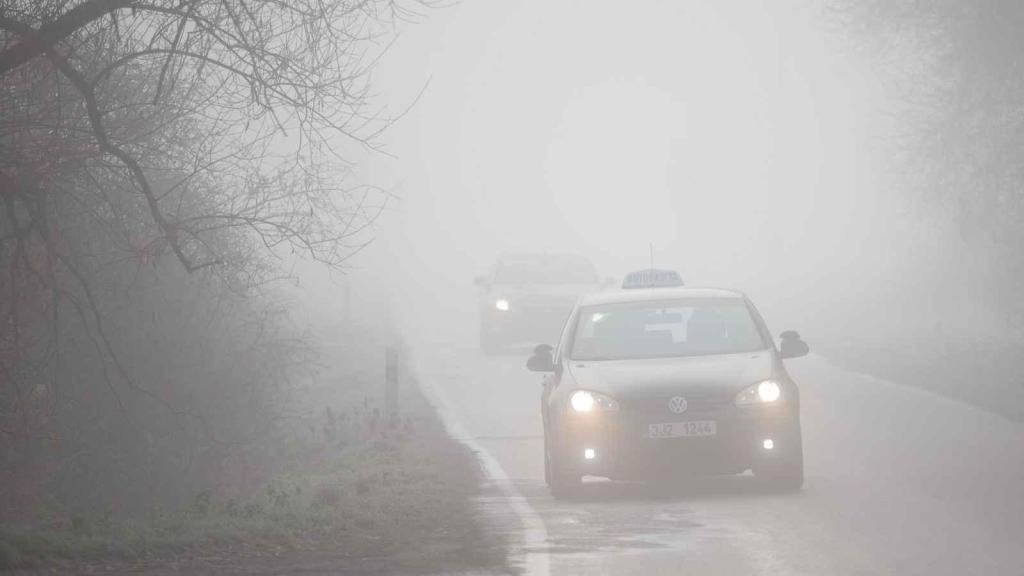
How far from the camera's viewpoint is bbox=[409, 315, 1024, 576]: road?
398 inches

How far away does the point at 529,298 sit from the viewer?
32344mm

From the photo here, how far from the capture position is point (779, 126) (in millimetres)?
101062

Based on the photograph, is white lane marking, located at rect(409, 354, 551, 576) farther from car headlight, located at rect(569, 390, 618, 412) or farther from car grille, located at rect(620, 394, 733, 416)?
car grille, located at rect(620, 394, 733, 416)

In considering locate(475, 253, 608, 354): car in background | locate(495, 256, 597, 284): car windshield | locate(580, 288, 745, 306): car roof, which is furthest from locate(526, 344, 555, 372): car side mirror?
locate(495, 256, 597, 284): car windshield

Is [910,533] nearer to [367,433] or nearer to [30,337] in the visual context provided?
[30,337]

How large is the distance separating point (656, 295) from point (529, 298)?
55.8 feet

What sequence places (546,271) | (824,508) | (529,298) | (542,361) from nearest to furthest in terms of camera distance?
(824,508) → (542,361) → (529,298) → (546,271)

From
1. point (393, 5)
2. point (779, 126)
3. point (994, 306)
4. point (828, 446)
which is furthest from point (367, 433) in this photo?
point (779, 126)

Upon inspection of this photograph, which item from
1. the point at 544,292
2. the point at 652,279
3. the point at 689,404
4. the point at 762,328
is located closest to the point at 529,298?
the point at 544,292

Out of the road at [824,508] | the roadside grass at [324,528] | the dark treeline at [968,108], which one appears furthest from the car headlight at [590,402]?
the dark treeline at [968,108]

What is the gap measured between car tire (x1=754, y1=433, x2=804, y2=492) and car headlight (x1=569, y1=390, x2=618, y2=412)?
1.14 m

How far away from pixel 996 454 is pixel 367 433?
7.55 m

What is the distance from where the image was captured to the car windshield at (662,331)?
14.6 meters

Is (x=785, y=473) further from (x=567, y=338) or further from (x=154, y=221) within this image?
(x=154, y=221)
